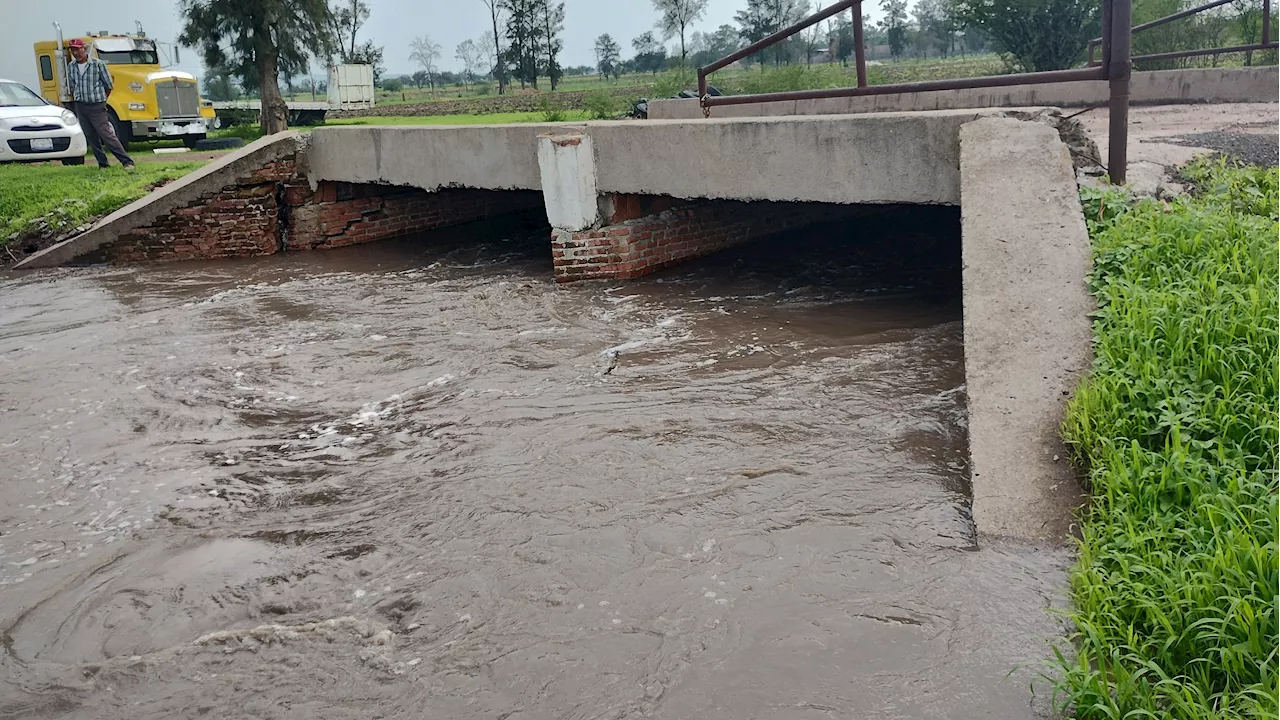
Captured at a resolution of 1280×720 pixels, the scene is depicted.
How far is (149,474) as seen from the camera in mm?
4969

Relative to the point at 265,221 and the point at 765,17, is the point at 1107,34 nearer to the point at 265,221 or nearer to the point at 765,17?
the point at 265,221

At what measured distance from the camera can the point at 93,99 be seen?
47.5 feet

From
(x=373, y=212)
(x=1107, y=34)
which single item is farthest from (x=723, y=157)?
(x=373, y=212)

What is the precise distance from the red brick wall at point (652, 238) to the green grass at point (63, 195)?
6.25 m

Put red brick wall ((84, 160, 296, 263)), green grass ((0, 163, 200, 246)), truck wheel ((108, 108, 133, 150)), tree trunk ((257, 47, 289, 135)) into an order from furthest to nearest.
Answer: tree trunk ((257, 47, 289, 135)) → truck wheel ((108, 108, 133, 150)) → green grass ((0, 163, 200, 246)) → red brick wall ((84, 160, 296, 263))

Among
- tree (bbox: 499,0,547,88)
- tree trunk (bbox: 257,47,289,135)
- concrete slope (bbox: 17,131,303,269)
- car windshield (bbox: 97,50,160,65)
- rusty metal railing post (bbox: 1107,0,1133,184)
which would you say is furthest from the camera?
tree (bbox: 499,0,547,88)

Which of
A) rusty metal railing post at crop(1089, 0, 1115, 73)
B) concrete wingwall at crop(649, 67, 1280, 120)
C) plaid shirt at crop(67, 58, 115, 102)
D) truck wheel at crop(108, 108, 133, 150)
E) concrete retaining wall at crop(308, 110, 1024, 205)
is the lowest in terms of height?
concrete retaining wall at crop(308, 110, 1024, 205)

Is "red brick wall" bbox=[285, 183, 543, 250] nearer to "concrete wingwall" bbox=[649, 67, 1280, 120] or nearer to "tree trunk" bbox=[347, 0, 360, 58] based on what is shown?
"concrete wingwall" bbox=[649, 67, 1280, 120]

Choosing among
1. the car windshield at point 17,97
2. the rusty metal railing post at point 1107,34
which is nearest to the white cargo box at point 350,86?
the car windshield at point 17,97

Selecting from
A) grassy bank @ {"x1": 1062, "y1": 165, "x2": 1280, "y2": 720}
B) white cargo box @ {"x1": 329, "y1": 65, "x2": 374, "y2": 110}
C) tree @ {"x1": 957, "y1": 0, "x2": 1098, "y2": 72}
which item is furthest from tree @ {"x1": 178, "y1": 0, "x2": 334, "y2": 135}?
grassy bank @ {"x1": 1062, "y1": 165, "x2": 1280, "y2": 720}

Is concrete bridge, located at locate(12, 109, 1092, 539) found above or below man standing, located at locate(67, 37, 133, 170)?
below

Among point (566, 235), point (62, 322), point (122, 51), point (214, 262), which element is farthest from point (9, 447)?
point (122, 51)

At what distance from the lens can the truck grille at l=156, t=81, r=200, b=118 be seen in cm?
2105

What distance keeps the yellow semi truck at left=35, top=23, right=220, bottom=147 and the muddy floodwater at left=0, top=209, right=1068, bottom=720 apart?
1504 cm
